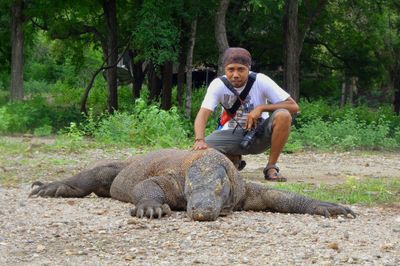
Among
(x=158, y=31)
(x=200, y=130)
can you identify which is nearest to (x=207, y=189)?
(x=200, y=130)

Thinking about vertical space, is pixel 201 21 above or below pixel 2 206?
above

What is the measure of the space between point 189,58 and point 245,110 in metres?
13.9

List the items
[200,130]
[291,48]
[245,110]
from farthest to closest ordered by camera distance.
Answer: [291,48], [245,110], [200,130]

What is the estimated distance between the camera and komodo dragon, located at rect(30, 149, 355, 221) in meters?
6.59

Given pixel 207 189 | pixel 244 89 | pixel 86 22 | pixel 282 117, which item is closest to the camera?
pixel 207 189

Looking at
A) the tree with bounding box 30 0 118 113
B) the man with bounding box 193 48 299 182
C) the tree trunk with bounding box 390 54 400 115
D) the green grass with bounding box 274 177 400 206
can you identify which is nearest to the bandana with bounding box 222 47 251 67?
the man with bounding box 193 48 299 182

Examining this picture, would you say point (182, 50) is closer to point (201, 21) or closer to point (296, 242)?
point (201, 21)

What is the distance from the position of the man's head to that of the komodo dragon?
3.90ft

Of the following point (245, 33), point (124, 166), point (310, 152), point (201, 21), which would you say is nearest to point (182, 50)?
point (201, 21)

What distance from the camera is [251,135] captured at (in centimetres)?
923

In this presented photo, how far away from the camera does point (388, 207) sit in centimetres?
780

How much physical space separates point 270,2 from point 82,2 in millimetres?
7313

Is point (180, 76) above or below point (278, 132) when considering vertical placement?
above

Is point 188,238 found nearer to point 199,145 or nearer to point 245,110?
point 199,145
